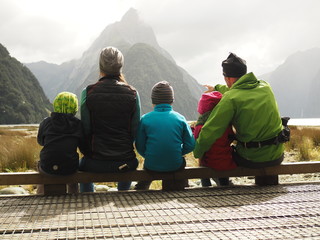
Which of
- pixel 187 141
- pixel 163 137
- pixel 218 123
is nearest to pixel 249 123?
pixel 218 123

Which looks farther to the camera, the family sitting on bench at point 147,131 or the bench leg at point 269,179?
the bench leg at point 269,179

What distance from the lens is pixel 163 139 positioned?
3.77 metres

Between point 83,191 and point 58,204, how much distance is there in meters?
0.76

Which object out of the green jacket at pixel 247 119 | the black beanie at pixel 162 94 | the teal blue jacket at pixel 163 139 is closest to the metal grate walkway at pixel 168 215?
the teal blue jacket at pixel 163 139

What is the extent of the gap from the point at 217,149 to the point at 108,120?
118 cm

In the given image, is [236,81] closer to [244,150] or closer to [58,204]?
[244,150]

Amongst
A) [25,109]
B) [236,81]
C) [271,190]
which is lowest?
[25,109]

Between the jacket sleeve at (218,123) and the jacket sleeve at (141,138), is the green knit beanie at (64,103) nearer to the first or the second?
the jacket sleeve at (141,138)

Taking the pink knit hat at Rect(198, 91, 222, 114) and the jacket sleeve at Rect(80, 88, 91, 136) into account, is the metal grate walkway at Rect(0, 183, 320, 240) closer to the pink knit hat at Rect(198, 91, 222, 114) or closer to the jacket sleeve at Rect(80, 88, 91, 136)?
the jacket sleeve at Rect(80, 88, 91, 136)

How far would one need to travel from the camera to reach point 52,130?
3508 millimetres

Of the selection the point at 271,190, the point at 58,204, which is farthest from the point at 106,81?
the point at 271,190

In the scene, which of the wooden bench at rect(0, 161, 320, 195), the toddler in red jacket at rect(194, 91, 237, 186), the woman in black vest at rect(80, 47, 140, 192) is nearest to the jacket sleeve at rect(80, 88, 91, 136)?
the woman in black vest at rect(80, 47, 140, 192)

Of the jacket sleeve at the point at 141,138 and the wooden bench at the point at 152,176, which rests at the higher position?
the jacket sleeve at the point at 141,138

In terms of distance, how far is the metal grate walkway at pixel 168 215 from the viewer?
2.28 m
